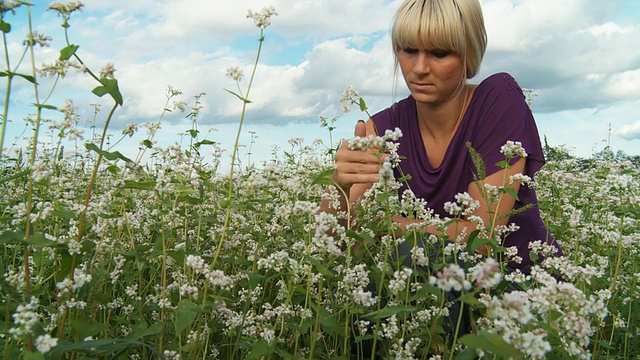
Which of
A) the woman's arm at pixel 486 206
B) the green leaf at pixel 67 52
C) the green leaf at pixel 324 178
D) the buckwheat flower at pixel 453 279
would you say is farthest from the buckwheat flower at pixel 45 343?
the woman's arm at pixel 486 206

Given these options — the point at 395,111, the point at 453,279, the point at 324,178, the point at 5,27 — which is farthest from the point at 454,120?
the point at 5,27

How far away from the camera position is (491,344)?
1.58 meters

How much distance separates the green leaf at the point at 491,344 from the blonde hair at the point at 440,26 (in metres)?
2.71

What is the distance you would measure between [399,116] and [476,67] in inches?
31.4

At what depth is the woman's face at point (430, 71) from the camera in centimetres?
400

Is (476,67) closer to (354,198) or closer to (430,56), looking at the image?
(430,56)

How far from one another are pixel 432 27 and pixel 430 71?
303 millimetres

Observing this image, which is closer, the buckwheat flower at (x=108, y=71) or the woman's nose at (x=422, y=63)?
the buckwheat flower at (x=108, y=71)

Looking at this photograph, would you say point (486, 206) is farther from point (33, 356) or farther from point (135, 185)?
point (33, 356)

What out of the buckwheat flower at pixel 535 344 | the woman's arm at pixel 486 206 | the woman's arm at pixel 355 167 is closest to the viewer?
the buckwheat flower at pixel 535 344

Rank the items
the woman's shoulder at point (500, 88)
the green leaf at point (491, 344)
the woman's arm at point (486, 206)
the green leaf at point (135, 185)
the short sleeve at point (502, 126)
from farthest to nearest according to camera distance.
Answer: the woman's shoulder at point (500, 88), the short sleeve at point (502, 126), the woman's arm at point (486, 206), the green leaf at point (135, 185), the green leaf at point (491, 344)

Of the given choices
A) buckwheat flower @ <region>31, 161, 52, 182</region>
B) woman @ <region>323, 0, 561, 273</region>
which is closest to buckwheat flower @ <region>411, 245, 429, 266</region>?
woman @ <region>323, 0, 561, 273</region>

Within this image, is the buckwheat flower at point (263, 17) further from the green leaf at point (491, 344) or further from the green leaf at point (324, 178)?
the green leaf at point (491, 344)

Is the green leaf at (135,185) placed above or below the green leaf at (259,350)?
above
